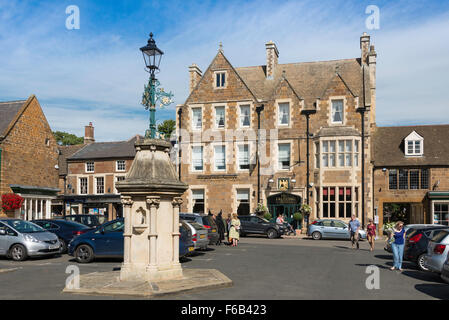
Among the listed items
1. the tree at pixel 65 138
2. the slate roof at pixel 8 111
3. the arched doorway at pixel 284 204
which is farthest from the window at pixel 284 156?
the tree at pixel 65 138

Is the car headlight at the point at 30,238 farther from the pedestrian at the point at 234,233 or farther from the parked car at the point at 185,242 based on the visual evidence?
the pedestrian at the point at 234,233

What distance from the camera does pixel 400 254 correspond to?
15109mm

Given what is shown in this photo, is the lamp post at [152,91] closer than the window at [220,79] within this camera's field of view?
Yes

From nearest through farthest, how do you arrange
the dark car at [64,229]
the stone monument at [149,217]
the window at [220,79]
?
1. the stone monument at [149,217]
2. the dark car at [64,229]
3. the window at [220,79]

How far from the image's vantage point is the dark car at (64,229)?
66.8ft

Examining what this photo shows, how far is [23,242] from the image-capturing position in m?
17.7

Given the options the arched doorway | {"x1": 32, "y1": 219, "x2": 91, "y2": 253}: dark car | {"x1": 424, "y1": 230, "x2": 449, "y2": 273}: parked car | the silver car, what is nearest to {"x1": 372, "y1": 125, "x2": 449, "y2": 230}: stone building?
the arched doorway

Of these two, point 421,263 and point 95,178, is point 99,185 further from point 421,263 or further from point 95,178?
point 421,263

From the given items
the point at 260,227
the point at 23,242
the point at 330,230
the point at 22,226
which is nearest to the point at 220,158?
the point at 260,227

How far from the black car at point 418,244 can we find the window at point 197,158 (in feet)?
74.9

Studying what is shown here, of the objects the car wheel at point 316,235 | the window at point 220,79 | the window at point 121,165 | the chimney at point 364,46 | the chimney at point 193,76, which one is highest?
the chimney at point 364,46

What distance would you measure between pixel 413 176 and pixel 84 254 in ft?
82.8
